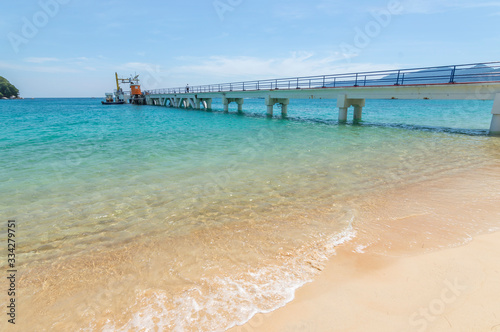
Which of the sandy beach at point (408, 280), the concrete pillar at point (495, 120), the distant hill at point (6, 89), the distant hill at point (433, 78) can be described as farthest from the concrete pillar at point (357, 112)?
the distant hill at point (6, 89)

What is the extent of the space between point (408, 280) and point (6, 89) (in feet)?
701

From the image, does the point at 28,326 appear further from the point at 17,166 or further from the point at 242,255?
the point at 17,166

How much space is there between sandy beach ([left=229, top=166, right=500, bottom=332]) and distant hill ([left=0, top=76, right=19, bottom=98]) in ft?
685

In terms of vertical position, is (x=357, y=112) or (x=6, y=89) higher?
(x=6, y=89)

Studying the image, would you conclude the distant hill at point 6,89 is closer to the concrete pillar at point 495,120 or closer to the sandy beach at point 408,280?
the sandy beach at point 408,280

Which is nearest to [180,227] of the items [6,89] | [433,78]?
[433,78]

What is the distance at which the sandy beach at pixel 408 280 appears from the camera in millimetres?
2404

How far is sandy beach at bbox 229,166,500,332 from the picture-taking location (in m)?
2.40

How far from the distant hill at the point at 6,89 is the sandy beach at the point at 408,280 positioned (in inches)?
8223

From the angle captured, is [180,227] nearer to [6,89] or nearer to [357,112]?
[357,112]

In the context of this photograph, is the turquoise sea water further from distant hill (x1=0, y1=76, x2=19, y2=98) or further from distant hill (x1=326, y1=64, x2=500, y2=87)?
distant hill (x1=0, y1=76, x2=19, y2=98)

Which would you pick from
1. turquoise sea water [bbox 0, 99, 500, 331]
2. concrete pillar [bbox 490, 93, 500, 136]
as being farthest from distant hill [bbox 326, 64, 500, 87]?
turquoise sea water [bbox 0, 99, 500, 331]

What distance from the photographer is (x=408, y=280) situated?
2.97 metres

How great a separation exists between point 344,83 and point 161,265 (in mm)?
26044
